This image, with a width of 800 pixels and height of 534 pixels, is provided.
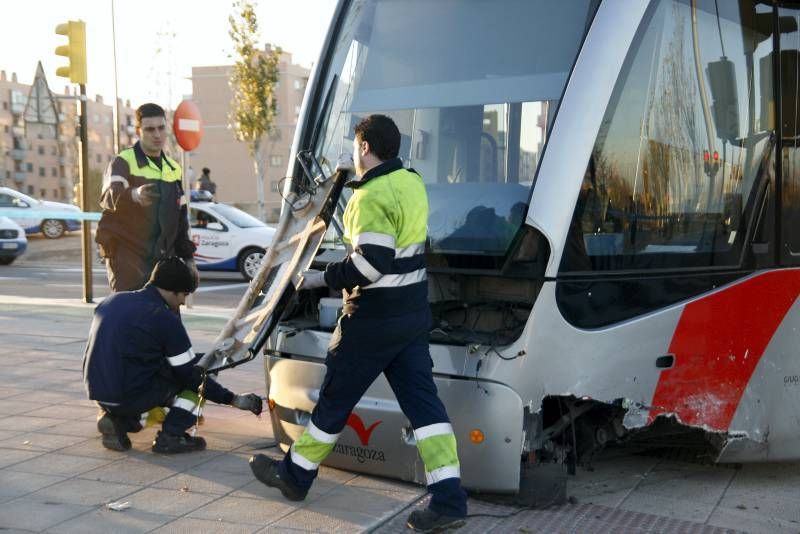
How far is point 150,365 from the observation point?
5.80 metres

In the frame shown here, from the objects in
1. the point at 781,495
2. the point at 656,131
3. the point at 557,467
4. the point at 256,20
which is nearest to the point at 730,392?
the point at 781,495


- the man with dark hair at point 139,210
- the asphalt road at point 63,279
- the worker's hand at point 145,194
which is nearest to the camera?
the worker's hand at point 145,194

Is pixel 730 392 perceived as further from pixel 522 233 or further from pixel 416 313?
pixel 416 313

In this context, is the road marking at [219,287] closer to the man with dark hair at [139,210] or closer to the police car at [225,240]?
the police car at [225,240]

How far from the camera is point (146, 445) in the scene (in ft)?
19.8

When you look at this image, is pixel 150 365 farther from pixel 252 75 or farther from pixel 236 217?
pixel 252 75

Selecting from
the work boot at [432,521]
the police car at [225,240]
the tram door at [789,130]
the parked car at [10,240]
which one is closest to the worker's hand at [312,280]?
the work boot at [432,521]

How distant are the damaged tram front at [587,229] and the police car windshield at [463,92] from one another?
0.01 meters

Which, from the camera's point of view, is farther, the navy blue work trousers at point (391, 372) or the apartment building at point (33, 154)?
the apartment building at point (33, 154)

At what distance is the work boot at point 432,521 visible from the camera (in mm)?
4562

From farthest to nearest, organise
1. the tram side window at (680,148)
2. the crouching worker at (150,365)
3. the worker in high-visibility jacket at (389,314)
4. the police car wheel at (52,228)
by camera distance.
A: the police car wheel at (52,228)
the crouching worker at (150,365)
the tram side window at (680,148)
the worker in high-visibility jacket at (389,314)

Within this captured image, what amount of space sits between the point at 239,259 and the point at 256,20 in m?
22.4

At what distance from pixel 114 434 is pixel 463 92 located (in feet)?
9.19

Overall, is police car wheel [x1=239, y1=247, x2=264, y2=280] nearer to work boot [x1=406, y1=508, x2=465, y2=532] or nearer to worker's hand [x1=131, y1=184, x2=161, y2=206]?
worker's hand [x1=131, y1=184, x2=161, y2=206]
